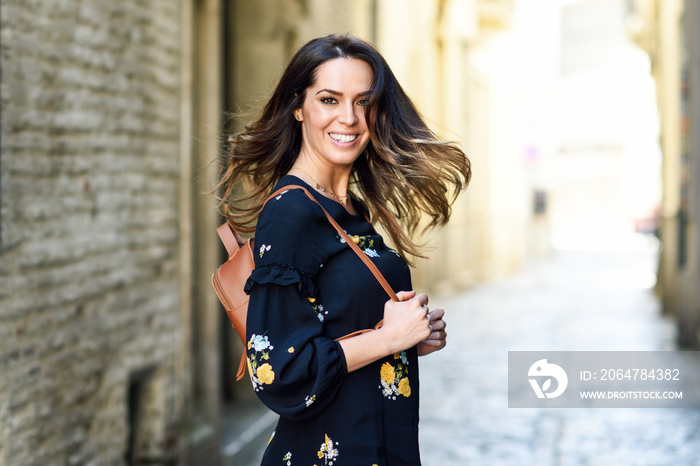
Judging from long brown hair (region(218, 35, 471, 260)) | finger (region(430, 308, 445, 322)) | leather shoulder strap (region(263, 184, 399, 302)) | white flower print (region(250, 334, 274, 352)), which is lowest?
white flower print (region(250, 334, 274, 352))

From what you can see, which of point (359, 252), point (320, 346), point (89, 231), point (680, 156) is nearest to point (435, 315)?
point (359, 252)

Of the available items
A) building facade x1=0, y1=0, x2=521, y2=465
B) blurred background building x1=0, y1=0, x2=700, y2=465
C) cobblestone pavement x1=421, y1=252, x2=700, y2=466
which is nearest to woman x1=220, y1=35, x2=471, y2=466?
blurred background building x1=0, y1=0, x2=700, y2=465

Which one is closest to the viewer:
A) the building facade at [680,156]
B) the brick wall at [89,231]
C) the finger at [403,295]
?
the finger at [403,295]

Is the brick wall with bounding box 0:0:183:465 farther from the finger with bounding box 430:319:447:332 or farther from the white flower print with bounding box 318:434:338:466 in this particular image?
the finger with bounding box 430:319:447:332

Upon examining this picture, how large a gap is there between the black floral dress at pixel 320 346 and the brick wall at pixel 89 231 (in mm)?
1967

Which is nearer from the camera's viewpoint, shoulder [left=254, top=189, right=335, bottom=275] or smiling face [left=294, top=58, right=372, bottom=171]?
shoulder [left=254, top=189, right=335, bottom=275]

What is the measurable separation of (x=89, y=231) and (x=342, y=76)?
2547mm

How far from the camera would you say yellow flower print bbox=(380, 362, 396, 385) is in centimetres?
226

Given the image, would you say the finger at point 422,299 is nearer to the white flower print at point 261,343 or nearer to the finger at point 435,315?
the finger at point 435,315

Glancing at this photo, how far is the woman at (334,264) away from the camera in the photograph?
6.78 ft

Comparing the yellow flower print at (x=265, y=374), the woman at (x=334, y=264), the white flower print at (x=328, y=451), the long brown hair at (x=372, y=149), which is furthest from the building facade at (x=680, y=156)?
the yellow flower print at (x=265, y=374)

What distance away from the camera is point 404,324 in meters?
2.15

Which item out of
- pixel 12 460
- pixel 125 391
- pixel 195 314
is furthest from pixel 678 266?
pixel 12 460

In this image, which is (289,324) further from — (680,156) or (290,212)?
(680,156)
